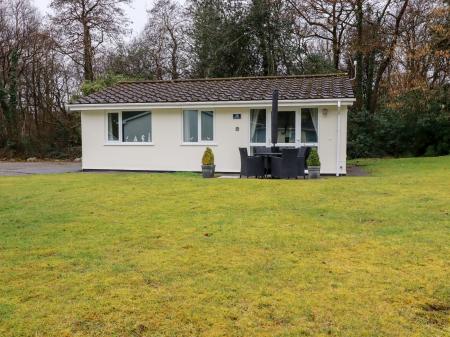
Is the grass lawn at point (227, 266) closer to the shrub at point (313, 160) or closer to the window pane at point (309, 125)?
the shrub at point (313, 160)

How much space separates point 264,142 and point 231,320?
11713 mm

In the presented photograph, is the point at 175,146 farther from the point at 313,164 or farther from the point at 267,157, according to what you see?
the point at 313,164

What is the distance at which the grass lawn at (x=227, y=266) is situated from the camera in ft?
10.8

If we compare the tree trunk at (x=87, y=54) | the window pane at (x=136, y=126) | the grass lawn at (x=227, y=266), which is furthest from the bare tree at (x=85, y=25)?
the grass lawn at (x=227, y=266)

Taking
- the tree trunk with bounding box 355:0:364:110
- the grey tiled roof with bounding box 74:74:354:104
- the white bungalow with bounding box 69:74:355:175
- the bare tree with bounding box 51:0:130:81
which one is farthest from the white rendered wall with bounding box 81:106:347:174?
the bare tree with bounding box 51:0:130:81

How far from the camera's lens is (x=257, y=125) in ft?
48.6

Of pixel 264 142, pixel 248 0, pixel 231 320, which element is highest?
pixel 248 0

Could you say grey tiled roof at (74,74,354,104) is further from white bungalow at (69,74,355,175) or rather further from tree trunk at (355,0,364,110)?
tree trunk at (355,0,364,110)

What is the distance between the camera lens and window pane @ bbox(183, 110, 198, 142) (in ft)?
50.5

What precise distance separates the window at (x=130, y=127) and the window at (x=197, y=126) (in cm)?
136

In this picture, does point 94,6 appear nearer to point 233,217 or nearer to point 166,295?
point 233,217

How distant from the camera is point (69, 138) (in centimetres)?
2583

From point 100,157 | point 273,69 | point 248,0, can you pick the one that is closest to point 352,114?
point 273,69

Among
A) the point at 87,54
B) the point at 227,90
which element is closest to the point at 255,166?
the point at 227,90
